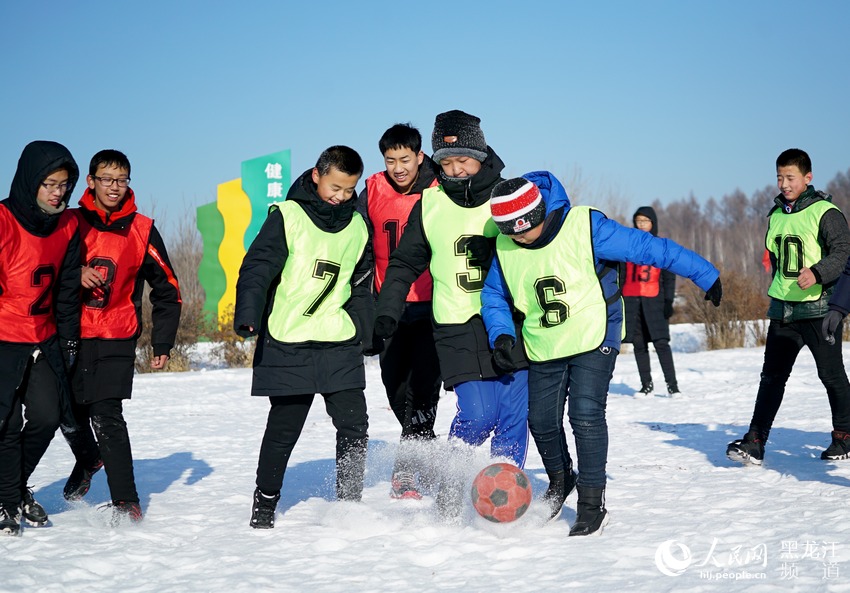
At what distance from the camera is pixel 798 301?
20.1 ft

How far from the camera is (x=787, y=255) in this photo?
629 centimetres

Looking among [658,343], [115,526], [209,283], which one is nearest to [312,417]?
[658,343]

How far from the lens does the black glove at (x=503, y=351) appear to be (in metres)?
4.64

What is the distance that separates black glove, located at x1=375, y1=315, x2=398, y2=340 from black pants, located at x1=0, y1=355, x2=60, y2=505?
178 centimetres

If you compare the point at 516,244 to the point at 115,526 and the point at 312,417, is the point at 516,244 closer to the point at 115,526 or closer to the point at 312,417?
the point at 115,526

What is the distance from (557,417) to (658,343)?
6.71 meters

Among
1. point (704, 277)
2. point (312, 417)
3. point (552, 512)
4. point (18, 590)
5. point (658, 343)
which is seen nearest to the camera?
point (18, 590)

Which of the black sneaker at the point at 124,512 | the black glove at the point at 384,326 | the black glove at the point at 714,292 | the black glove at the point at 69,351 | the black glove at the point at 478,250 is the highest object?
the black glove at the point at 478,250

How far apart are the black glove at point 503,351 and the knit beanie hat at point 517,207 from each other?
0.56 m

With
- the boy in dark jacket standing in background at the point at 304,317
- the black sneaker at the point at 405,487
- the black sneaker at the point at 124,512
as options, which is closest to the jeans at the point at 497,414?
the boy in dark jacket standing in background at the point at 304,317

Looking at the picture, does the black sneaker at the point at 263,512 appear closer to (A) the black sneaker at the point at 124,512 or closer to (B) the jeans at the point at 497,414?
(A) the black sneaker at the point at 124,512

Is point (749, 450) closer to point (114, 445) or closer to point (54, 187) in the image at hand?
point (114, 445)

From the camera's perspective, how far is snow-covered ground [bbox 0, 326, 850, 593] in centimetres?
381

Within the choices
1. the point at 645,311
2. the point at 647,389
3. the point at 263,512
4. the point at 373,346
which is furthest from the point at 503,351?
the point at 647,389
